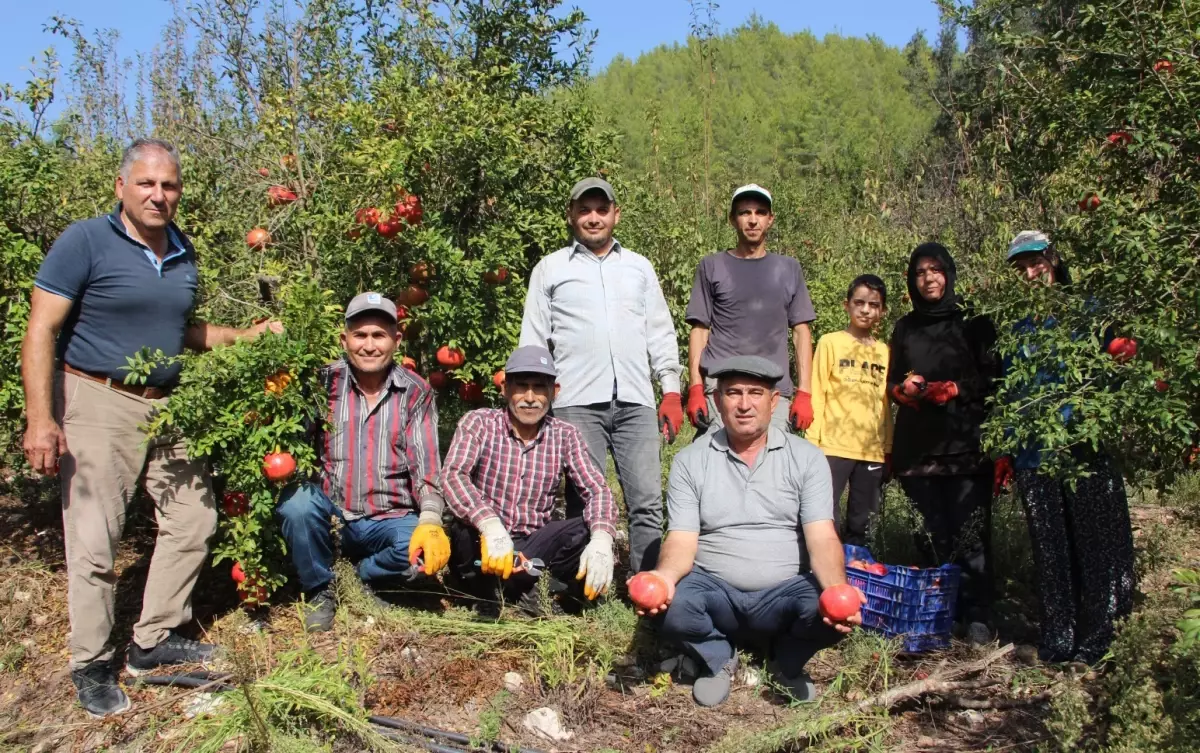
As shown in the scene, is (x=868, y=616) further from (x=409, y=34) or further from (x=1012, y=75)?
(x=409, y=34)

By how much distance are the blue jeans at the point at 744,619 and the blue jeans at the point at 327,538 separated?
4.10 feet

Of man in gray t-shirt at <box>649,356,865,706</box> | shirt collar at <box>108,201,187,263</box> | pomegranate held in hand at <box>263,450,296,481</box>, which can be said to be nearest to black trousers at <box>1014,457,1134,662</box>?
man in gray t-shirt at <box>649,356,865,706</box>

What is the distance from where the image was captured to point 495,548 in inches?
148

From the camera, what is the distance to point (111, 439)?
11.4 feet

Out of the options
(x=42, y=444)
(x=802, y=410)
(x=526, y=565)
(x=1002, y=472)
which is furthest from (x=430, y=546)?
(x=1002, y=472)

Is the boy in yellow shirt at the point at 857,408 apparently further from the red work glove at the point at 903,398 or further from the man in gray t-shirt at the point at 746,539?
the man in gray t-shirt at the point at 746,539

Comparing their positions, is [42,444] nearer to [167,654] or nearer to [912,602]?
[167,654]

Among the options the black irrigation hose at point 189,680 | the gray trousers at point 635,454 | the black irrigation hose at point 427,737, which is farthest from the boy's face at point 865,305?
the black irrigation hose at point 189,680

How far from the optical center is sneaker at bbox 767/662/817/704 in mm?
3381

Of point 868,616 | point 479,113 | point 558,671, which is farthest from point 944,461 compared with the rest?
point 479,113

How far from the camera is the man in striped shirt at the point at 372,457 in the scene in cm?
401

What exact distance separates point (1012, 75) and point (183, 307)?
318cm

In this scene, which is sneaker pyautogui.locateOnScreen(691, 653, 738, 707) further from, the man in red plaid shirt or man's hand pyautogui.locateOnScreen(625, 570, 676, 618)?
the man in red plaid shirt

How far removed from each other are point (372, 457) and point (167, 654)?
1.10 m
